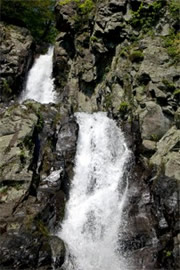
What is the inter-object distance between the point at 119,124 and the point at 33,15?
22576 mm

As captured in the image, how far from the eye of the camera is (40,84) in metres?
29.1

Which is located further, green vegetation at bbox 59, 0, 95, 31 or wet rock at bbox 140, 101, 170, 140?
green vegetation at bbox 59, 0, 95, 31

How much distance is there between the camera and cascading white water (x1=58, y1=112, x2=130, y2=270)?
14.4 metres

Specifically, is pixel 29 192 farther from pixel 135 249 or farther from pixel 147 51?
pixel 147 51

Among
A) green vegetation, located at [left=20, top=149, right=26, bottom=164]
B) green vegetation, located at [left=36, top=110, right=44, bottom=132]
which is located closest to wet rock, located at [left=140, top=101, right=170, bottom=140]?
green vegetation, located at [left=36, top=110, right=44, bottom=132]

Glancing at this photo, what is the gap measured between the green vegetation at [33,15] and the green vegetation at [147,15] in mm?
16396

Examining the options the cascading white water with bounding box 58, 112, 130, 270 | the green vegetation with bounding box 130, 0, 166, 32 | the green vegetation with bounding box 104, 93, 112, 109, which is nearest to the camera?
the cascading white water with bounding box 58, 112, 130, 270

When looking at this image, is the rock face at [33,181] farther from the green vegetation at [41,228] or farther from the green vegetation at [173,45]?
the green vegetation at [173,45]

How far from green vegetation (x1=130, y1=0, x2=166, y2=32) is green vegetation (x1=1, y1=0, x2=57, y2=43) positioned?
16.4m

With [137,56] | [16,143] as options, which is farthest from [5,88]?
[137,56]

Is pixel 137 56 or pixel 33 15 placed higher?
pixel 137 56

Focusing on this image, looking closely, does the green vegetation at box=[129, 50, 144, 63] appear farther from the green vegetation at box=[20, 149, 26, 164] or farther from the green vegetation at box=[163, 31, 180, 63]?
the green vegetation at box=[20, 149, 26, 164]

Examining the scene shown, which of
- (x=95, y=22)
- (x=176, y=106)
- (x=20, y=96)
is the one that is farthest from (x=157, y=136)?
(x=20, y=96)

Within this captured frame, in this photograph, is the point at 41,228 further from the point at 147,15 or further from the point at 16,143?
the point at 147,15
